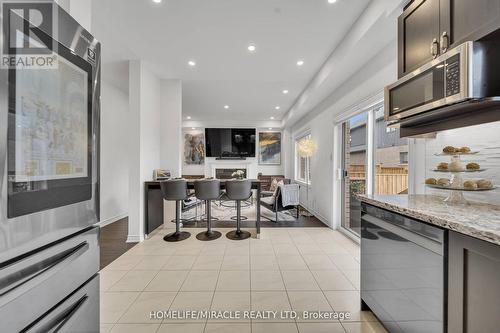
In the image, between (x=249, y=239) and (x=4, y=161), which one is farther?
(x=249, y=239)

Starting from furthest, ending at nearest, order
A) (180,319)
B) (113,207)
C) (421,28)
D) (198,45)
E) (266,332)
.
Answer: (113,207) < (198,45) < (180,319) < (266,332) < (421,28)

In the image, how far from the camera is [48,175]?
0.83 m

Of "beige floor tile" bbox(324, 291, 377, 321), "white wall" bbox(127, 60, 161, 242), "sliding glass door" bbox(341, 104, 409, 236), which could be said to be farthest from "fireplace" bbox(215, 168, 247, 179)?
"beige floor tile" bbox(324, 291, 377, 321)

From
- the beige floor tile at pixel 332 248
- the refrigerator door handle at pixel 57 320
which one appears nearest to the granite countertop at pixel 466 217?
the refrigerator door handle at pixel 57 320

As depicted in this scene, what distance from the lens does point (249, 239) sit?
3.69 meters

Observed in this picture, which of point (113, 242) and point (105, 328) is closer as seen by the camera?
point (105, 328)

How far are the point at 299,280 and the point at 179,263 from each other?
154 centimetres

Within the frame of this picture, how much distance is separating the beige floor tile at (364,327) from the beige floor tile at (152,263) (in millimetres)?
2160

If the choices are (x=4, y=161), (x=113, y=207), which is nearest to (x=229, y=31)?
(x=4, y=161)

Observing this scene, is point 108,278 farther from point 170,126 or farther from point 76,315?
point 170,126

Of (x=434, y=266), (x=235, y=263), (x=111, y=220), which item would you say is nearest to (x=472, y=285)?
(x=434, y=266)

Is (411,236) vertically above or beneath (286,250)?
above

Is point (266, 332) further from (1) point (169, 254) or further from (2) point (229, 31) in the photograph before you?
(2) point (229, 31)

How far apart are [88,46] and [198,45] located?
2.37m
